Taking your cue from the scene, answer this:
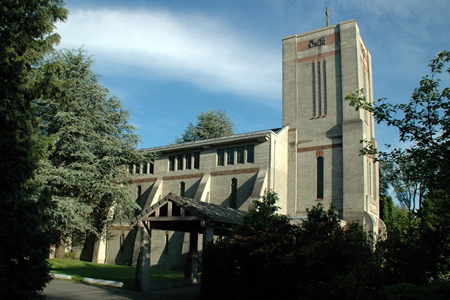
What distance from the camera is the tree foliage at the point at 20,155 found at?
10.1 m

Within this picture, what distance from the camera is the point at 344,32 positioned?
1280 inches

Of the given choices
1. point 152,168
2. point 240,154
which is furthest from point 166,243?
point 240,154

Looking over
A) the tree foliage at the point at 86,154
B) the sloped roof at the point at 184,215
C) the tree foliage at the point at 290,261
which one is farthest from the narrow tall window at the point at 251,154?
the tree foliage at the point at 290,261

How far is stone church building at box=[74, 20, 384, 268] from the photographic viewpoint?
29641 millimetres

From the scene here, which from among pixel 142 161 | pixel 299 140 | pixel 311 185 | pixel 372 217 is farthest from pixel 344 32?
pixel 142 161

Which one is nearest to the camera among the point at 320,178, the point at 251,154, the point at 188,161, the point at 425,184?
the point at 425,184

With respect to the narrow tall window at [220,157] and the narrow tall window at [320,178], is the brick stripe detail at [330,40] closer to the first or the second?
the narrow tall window at [320,178]

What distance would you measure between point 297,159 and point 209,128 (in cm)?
2362

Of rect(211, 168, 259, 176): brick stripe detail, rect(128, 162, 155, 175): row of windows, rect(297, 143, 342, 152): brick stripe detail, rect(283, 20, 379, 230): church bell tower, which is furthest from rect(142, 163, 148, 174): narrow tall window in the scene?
rect(297, 143, 342, 152): brick stripe detail

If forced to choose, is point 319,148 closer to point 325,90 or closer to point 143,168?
point 325,90

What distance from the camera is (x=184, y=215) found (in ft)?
51.9

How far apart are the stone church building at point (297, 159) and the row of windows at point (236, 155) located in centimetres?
8

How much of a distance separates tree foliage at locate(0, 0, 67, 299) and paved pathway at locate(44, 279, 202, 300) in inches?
129

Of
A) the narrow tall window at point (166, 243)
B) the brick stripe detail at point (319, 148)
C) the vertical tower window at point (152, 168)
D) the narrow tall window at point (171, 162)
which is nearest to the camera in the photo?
the brick stripe detail at point (319, 148)
